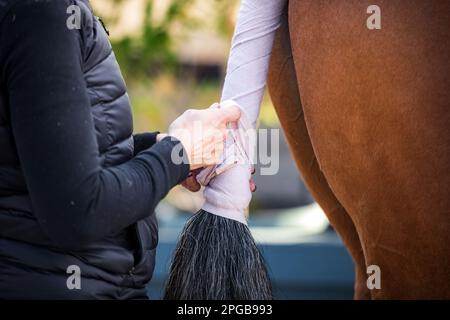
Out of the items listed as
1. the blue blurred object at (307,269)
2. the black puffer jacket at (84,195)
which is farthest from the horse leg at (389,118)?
the blue blurred object at (307,269)

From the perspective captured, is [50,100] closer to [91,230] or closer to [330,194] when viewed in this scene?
[91,230]

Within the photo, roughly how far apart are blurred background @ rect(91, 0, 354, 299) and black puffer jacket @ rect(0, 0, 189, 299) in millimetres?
372

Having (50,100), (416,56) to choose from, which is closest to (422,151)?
(416,56)

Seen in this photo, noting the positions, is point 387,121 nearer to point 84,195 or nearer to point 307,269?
point 84,195

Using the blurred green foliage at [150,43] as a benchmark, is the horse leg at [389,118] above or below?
below

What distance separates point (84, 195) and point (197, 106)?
14.6ft

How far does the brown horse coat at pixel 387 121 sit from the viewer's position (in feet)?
4.29

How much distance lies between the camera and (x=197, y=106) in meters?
5.49

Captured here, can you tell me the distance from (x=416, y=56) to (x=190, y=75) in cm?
495

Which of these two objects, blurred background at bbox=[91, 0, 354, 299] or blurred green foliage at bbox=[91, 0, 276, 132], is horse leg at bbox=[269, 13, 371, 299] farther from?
blurred green foliage at bbox=[91, 0, 276, 132]

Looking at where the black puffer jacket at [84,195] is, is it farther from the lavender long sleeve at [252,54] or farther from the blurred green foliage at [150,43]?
the blurred green foliage at [150,43]

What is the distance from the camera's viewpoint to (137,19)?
4160mm

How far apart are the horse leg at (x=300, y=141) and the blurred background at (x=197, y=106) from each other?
0.19m

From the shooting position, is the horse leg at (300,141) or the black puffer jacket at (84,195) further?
the horse leg at (300,141)
